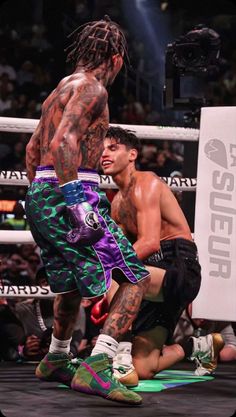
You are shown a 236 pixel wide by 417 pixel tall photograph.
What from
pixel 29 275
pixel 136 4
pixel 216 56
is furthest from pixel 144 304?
pixel 136 4

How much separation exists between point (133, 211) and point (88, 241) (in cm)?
99

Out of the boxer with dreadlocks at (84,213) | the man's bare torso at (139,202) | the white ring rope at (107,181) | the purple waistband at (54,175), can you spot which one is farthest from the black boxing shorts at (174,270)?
the purple waistband at (54,175)

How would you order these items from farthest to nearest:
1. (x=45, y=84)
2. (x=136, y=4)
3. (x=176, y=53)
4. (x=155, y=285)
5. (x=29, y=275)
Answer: (x=136, y=4) → (x=45, y=84) → (x=29, y=275) → (x=176, y=53) → (x=155, y=285)

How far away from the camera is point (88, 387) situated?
2.82 m

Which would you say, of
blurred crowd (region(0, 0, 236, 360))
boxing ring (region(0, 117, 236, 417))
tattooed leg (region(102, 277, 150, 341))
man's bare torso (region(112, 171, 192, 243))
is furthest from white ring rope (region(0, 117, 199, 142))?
blurred crowd (region(0, 0, 236, 360))

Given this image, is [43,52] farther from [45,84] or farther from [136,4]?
[136,4]

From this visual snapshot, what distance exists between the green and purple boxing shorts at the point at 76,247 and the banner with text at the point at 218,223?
1118 millimetres

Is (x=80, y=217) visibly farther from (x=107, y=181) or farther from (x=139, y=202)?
(x=107, y=181)

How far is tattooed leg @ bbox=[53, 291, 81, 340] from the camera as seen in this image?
3150mm

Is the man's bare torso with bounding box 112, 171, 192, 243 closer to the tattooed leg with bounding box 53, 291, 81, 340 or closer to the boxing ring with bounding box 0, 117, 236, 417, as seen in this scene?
the boxing ring with bounding box 0, 117, 236, 417

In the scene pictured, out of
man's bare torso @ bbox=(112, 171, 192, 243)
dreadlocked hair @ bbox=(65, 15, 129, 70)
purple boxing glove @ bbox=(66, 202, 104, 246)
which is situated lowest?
man's bare torso @ bbox=(112, 171, 192, 243)

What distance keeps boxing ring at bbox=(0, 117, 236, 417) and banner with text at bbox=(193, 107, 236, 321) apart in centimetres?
1

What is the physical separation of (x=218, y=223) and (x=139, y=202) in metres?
0.55

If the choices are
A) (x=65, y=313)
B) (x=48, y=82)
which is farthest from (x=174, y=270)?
(x=48, y=82)
